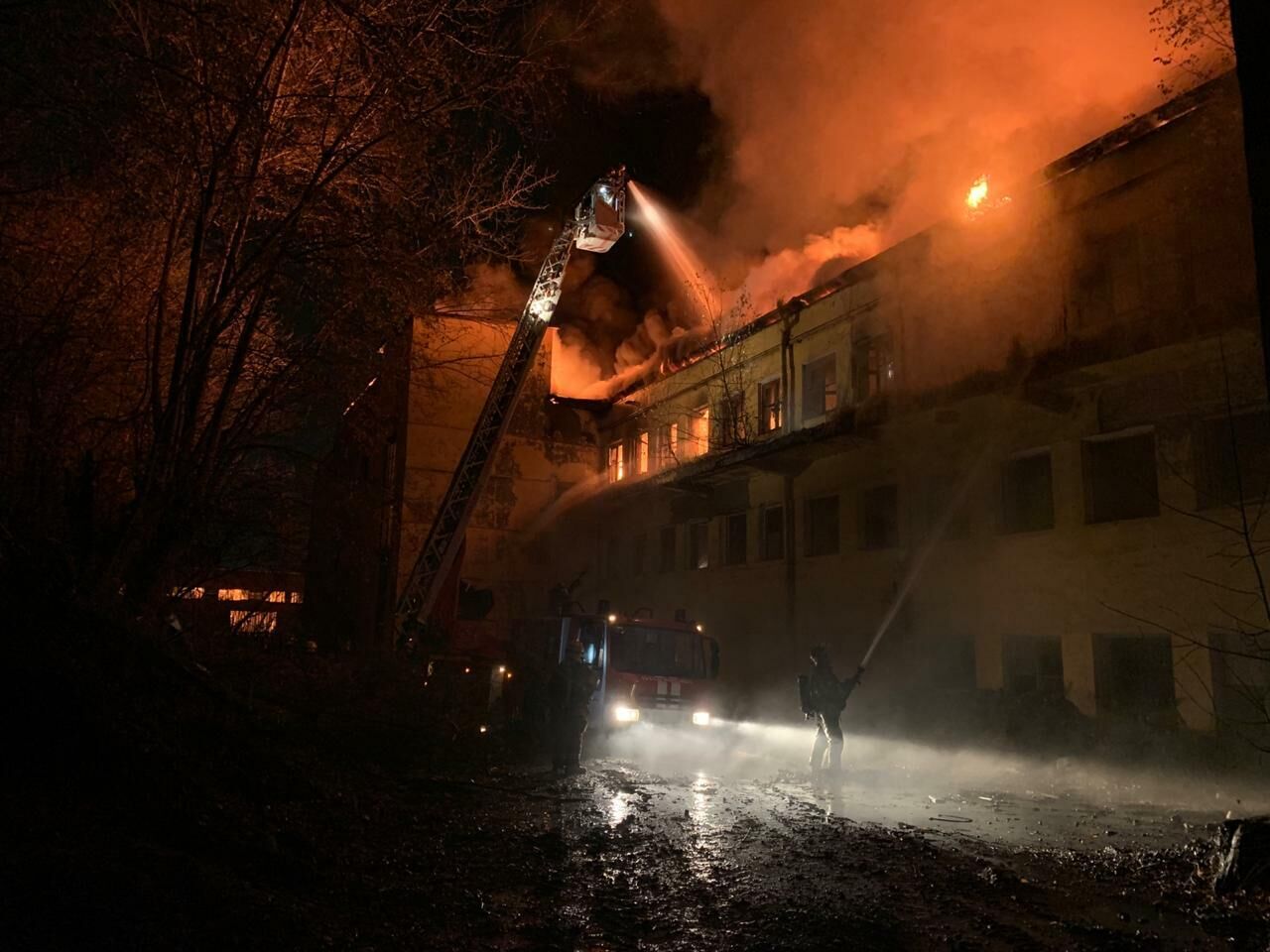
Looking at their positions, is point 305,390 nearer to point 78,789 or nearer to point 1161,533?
point 78,789

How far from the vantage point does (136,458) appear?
9.98 m

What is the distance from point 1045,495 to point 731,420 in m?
10.2

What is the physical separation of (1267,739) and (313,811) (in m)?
11.6

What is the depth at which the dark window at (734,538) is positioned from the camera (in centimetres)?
2420

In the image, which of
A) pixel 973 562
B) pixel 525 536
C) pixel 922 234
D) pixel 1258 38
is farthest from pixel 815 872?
pixel 525 536

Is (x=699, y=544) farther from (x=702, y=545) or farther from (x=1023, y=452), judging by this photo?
(x=1023, y=452)

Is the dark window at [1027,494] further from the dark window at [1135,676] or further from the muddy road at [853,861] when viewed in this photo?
the muddy road at [853,861]

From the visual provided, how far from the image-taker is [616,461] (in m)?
31.3

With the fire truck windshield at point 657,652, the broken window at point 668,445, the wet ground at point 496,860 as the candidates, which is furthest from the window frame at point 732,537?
the wet ground at point 496,860

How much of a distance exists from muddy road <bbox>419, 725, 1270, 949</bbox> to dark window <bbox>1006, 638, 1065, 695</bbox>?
2035mm

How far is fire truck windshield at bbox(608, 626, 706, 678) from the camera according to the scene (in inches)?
577

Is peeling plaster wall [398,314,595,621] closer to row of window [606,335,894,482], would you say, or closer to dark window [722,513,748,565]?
row of window [606,335,894,482]

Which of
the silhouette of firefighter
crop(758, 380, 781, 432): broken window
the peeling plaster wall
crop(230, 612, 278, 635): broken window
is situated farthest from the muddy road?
the peeling plaster wall

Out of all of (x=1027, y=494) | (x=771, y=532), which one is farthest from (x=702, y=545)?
(x=1027, y=494)
